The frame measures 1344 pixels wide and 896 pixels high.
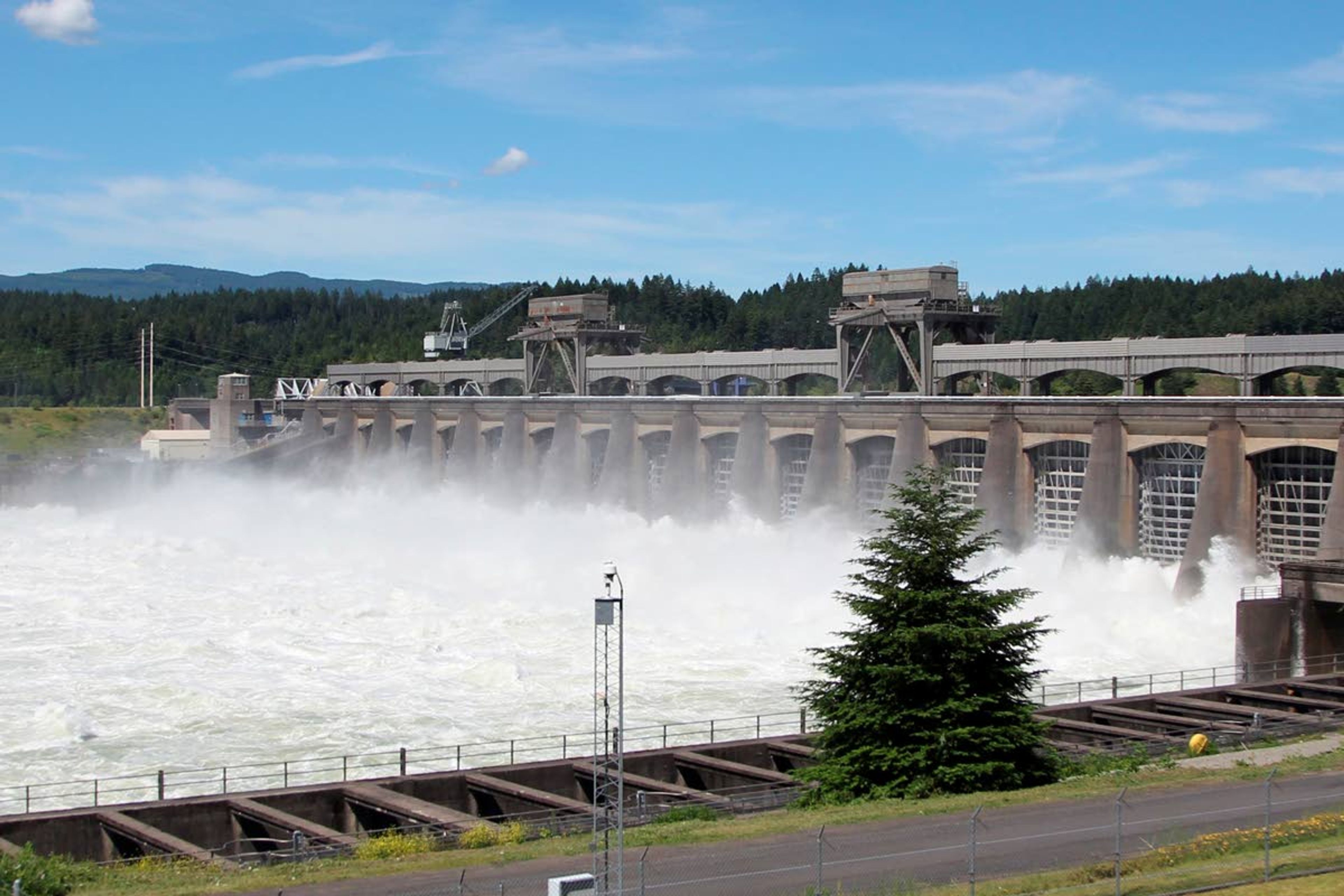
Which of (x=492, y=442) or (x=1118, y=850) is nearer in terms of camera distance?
(x=1118, y=850)

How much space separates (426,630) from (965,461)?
77.4ft

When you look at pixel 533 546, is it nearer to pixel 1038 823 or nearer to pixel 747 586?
pixel 747 586

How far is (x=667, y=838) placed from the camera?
24.6 metres

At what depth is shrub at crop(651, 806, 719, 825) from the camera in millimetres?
27250

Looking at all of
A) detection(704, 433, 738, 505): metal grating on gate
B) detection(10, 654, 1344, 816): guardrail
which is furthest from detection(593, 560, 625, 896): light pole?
detection(704, 433, 738, 505): metal grating on gate

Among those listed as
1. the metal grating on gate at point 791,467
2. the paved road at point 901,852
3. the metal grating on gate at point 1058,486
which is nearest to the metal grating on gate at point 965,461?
the metal grating on gate at point 1058,486

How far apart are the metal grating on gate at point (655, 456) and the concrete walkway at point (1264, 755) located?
2026 inches

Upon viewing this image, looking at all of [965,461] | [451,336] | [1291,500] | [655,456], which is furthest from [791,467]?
[451,336]

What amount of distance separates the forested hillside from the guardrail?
104293mm

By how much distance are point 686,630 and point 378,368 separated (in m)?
67.3

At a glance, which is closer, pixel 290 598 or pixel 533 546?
pixel 290 598

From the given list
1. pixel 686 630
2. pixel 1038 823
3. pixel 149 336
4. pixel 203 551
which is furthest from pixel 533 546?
pixel 149 336

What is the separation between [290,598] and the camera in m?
61.1

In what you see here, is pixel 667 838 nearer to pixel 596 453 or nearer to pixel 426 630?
pixel 426 630
